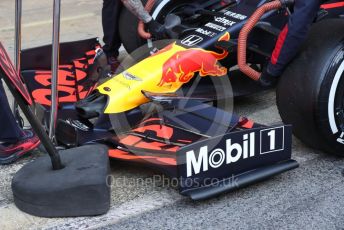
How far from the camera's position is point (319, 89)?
2.91 m

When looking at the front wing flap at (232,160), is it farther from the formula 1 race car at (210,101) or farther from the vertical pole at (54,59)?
the vertical pole at (54,59)

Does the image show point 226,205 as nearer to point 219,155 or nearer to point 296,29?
point 219,155

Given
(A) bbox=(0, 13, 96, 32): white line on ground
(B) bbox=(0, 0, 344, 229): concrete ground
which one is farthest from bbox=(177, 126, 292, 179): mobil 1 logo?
(A) bbox=(0, 13, 96, 32): white line on ground

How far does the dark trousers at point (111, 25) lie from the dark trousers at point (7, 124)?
1454 mm

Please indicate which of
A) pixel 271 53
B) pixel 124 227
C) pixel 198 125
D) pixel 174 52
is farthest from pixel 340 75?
pixel 124 227

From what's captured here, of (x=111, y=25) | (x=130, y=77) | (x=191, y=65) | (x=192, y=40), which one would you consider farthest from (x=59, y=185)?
(x=111, y=25)

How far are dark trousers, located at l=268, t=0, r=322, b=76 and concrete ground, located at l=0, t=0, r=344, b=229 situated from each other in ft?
1.87

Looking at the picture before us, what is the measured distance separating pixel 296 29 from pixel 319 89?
0.32m

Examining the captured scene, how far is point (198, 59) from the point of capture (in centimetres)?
339

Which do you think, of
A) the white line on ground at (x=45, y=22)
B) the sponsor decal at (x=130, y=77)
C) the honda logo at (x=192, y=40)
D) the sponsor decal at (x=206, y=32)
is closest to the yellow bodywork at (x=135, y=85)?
the sponsor decal at (x=130, y=77)

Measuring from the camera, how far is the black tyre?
9.59 ft

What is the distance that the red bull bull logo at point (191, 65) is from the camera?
130 inches

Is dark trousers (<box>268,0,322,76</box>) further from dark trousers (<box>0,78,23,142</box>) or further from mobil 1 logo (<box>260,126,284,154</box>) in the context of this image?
dark trousers (<box>0,78,23,142</box>)

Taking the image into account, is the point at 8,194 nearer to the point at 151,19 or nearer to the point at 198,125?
the point at 198,125
